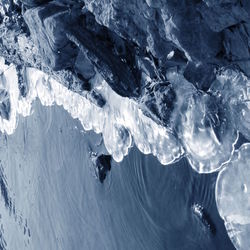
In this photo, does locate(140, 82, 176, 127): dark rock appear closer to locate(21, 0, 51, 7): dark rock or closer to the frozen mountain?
the frozen mountain

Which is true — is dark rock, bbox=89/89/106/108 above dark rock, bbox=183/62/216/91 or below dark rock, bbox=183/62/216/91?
below

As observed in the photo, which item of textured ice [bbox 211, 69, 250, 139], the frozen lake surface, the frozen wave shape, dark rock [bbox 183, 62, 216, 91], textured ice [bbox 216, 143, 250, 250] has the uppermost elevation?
dark rock [bbox 183, 62, 216, 91]

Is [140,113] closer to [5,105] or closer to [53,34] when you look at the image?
[53,34]

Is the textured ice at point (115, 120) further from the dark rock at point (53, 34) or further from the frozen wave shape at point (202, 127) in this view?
the dark rock at point (53, 34)

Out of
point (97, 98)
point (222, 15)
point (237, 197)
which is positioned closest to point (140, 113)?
point (97, 98)

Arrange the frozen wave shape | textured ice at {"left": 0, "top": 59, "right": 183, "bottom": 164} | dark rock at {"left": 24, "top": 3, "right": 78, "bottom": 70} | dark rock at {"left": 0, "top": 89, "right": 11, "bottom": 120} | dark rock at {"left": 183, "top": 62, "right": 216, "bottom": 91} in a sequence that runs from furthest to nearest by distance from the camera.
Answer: dark rock at {"left": 0, "top": 89, "right": 11, "bottom": 120}, dark rock at {"left": 24, "top": 3, "right": 78, "bottom": 70}, textured ice at {"left": 0, "top": 59, "right": 183, "bottom": 164}, the frozen wave shape, dark rock at {"left": 183, "top": 62, "right": 216, "bottom": 91}

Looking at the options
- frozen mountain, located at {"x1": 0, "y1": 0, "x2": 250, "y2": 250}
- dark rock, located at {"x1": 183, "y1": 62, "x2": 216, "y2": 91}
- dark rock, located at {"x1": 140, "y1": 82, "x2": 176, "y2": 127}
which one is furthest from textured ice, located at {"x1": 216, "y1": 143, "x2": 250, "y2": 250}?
dark rock, located at {"x1": 140, "y1": 82, "x2": 176, "y2": 127}

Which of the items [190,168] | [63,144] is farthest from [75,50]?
[190,168]
